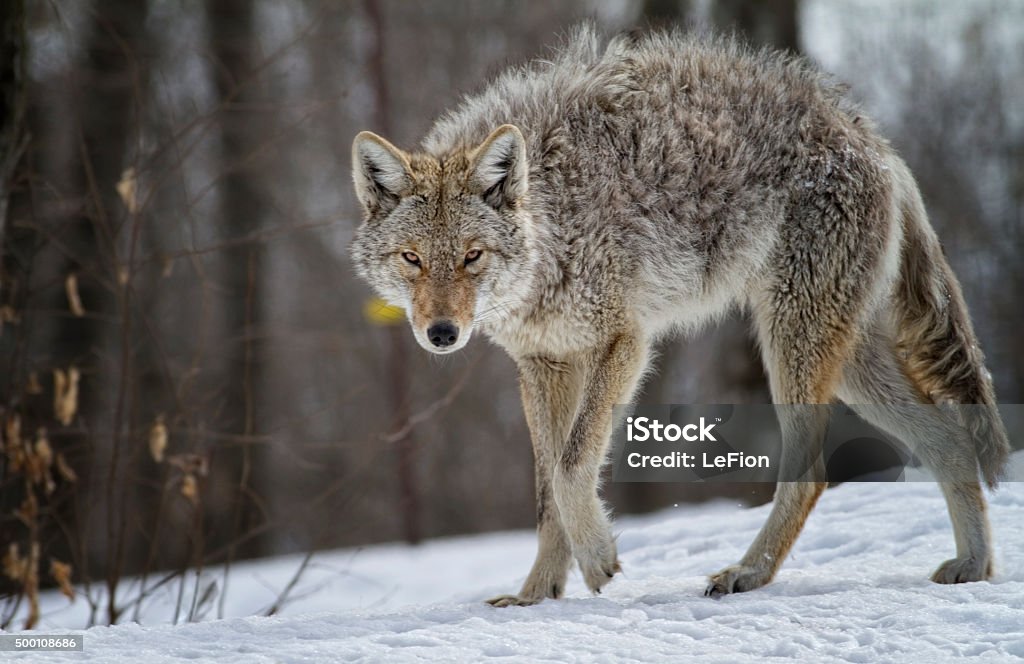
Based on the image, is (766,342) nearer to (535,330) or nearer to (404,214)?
(535,330)

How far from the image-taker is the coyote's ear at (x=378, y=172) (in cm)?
494

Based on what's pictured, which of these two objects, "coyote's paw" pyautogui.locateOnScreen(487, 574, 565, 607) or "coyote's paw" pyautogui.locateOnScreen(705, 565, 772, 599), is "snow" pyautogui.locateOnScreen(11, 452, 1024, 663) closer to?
"coyote's paw" pyautogui.locateOnScreen(705, 565, 772, 599)

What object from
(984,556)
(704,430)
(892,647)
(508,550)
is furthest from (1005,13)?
(892,647)

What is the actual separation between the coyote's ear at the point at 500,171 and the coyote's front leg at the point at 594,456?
788 mm

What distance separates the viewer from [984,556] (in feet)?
14.9

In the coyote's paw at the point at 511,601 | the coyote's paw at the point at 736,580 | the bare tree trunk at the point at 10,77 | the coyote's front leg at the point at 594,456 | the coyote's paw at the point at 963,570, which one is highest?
the bare tree trunk at the point at 10,77

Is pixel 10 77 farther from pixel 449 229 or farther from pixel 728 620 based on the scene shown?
pixel 728 620

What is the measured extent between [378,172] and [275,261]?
545 inches

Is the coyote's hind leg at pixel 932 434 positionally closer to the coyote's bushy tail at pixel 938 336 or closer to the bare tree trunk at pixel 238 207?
the coyote's bushy tail at pixel 938 336

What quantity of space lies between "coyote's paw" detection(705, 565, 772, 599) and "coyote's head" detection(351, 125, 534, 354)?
55.8 inches

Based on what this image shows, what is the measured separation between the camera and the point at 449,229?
189 inches

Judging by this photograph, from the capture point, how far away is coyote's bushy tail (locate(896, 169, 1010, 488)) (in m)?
5.02

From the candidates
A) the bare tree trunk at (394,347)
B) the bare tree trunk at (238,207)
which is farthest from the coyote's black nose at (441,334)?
the bare tree trunk at (238,207)

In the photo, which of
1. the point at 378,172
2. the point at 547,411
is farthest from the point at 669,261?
the point at 378,172
